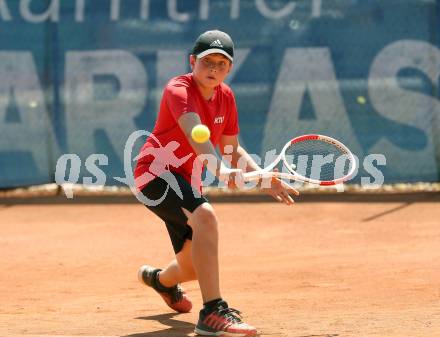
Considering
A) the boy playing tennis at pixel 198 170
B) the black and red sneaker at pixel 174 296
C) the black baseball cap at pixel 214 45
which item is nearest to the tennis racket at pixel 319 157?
the boy playing tennis at pixel 198 170

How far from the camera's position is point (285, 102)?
33.2 feet

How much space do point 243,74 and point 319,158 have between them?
4978mm

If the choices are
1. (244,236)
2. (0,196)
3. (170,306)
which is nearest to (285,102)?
(244,236)

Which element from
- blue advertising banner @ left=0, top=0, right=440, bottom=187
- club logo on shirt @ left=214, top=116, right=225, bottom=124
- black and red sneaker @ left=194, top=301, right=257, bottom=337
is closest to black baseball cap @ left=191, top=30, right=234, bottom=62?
club logo on shirt @ left=214, top=116, right=225, bottom=124

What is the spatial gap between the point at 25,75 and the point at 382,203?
12.7ft

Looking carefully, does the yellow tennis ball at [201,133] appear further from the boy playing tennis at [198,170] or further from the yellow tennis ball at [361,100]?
the yellow tennis ball at [361,100]

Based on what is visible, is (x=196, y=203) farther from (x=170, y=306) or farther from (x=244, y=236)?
(x=244, y=236)

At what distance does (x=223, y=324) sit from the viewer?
473 cm

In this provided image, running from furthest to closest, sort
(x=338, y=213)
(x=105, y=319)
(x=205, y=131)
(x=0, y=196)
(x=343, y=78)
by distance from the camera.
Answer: (x=0, y=196) < (x=343, y=78) < (x=338, y=213) < (x=105, y=319) < (x=205, y=131)

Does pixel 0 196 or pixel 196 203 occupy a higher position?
pixel 196 203

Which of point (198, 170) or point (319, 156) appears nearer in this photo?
point (198, 170)

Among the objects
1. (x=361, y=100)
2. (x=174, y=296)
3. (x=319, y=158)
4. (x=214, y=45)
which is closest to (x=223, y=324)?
(x=174, y=296)

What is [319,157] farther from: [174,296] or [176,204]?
[174,296]

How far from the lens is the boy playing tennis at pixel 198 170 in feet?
15.6
